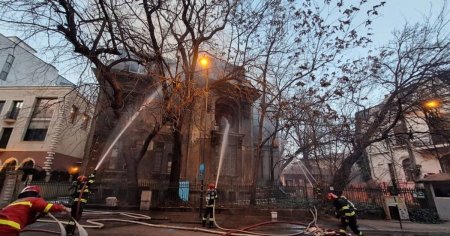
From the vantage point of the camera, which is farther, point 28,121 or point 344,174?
point 28,121

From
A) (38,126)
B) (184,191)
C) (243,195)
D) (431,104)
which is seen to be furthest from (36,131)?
(431,104)

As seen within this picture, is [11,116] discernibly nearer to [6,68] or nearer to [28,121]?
[28,121]

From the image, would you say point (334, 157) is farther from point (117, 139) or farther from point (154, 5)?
point (117, 139)

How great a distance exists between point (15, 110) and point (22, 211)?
109 feet

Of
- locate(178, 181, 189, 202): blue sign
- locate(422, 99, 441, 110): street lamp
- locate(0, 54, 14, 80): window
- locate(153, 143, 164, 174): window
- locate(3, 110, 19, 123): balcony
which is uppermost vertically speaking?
locate(0, 54, 14, 80): window

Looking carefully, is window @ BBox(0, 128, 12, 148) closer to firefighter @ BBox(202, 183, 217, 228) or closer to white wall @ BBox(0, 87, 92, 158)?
white wall @ BBox(0, 87, 92, 158)

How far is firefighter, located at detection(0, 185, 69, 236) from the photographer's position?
4.12 metres

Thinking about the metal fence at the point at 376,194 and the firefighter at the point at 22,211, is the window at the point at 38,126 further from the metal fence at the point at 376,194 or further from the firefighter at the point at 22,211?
the metal fence at the point at 376,194

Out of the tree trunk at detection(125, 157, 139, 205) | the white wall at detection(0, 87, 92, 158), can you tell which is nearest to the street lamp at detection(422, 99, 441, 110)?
the tree trunk at detection(125, 157, 139, 205)

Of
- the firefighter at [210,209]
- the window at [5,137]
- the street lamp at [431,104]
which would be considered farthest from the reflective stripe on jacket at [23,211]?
the window at [5,137]

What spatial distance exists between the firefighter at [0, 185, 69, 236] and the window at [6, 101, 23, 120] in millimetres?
31976

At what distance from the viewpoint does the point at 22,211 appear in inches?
174

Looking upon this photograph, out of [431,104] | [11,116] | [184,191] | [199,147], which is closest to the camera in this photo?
A: [431,104]

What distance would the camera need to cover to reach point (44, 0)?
10031 mm
